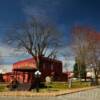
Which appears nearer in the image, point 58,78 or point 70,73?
point 58,78

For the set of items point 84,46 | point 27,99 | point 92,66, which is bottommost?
point 27,99

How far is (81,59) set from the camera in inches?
2608

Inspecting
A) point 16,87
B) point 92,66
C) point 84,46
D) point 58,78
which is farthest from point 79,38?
point 16,87

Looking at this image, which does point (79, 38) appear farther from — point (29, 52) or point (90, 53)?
point (29, 52)

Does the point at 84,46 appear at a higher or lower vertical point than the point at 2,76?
higher

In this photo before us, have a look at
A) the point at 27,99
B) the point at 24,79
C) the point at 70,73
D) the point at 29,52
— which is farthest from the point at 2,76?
the point at 27,99

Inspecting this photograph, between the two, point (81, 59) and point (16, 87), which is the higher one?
point (81, 59)

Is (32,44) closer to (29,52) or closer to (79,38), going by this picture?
(29,52)

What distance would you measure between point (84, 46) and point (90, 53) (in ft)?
9.66

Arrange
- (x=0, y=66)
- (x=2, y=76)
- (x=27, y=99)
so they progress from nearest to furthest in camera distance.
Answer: (x=27, y=99) < (x=2, y=76) < (x=0, y=66)

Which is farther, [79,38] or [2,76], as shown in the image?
[2,76]

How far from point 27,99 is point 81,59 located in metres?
45.5

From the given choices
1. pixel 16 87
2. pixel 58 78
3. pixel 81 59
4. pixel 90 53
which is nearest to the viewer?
pixel 16 87

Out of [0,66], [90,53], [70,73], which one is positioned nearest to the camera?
[90,53]
